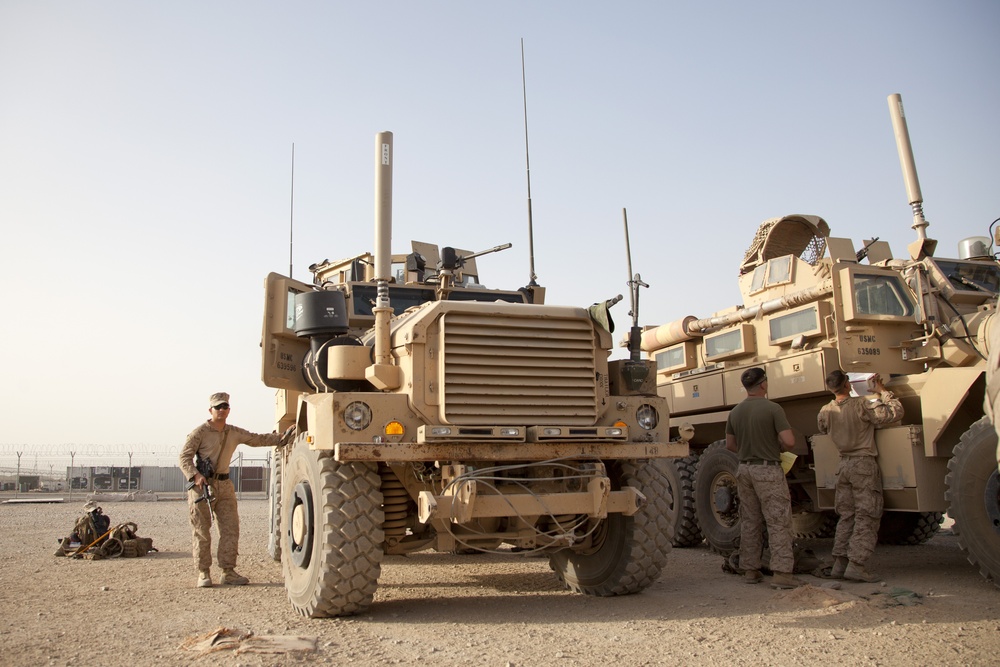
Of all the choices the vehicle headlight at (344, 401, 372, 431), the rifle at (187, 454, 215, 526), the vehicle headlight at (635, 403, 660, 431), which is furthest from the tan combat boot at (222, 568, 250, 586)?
the vehicle headlight at (635, 403, 660, 431)

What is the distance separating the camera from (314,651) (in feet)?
14.6

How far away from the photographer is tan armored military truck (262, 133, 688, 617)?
5293 millimetres

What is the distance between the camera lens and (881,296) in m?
8.06

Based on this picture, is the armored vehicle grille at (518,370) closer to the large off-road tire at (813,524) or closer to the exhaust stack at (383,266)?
the exhaust stack at (383,266)

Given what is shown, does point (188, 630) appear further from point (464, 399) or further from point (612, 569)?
point (612, 569)

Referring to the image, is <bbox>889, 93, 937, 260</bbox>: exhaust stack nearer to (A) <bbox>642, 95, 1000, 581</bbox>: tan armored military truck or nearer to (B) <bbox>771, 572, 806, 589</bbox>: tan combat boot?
(A) <bbox>642, 95, 1000, 581</bbox>: tan armored military truck

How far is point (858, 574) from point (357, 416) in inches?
162

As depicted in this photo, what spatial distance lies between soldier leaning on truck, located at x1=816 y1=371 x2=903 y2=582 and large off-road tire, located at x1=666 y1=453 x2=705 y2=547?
258cm

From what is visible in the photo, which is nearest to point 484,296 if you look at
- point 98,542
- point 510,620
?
point 510,620

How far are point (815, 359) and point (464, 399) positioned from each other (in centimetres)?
414

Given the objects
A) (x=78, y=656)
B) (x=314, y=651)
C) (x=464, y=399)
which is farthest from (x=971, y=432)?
(x=78, y=656)

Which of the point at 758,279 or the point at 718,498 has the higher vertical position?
the point at 758,279

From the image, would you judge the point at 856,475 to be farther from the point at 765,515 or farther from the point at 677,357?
the point at 677,357

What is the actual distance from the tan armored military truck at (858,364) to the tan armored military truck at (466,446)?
7.20 feet
